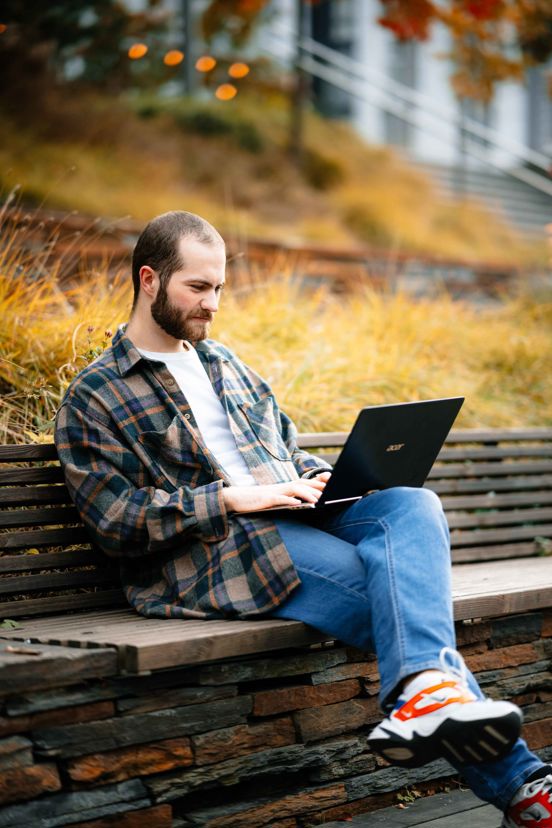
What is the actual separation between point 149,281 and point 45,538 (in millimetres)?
795

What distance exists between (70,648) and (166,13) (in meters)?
11.2

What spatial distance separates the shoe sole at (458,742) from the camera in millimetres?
2461

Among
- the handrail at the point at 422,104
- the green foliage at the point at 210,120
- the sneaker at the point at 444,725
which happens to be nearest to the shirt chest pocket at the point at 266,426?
the sneaker at the point at 444,725

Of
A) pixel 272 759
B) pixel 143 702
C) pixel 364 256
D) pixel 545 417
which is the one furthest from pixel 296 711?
pixel 364 256

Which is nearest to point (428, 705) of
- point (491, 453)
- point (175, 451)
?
point (175, 451)

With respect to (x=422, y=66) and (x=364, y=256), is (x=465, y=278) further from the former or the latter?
(x=422, y=66)

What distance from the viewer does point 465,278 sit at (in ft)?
34.8

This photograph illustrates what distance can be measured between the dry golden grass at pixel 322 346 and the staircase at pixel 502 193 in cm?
612

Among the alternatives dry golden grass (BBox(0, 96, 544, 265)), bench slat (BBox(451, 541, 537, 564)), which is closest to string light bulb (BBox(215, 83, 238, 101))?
dry golden grass (BBox(0, 96, 544, 265))

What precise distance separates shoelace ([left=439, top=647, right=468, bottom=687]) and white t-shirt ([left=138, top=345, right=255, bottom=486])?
2.84 ft

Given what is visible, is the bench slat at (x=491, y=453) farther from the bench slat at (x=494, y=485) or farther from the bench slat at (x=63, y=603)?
the bench slat at (x=63, y=603)

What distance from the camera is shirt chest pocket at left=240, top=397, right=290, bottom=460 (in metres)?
3.40

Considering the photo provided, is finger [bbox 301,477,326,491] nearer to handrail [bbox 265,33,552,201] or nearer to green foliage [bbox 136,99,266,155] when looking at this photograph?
green foliage [bbox 136,99,266,155]

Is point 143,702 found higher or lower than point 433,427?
lower
